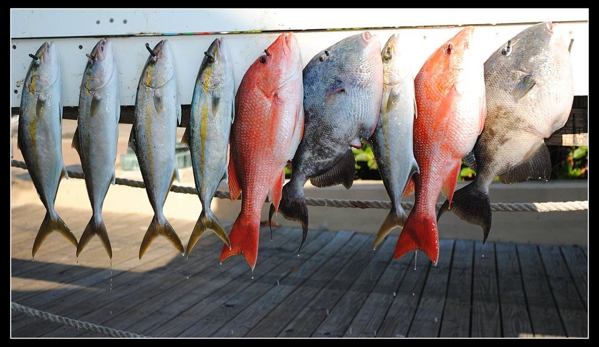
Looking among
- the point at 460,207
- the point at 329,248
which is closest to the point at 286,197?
the point at 460,207

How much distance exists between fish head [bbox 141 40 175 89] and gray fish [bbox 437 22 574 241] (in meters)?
0.91

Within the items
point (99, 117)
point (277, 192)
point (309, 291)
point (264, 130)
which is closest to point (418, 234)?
point (277, 192)

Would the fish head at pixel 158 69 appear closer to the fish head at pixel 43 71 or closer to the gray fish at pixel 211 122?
the gray fish at pixel 211 122

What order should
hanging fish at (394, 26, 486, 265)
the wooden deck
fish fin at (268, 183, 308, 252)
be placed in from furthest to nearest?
the wooden deck < fish fin at (268, 183, 308, 252) < hanging fish at (394, 26, 486, 265)

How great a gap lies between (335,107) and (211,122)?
0.36 m

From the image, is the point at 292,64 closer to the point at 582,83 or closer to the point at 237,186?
the point at 237,186

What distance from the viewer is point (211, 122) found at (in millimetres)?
1836

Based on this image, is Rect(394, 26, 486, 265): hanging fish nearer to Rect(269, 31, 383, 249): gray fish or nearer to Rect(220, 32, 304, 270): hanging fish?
Rect(269, 31, 383, 249): gray fish

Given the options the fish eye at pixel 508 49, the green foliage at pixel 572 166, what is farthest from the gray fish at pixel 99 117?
the green foliage at pixel 572 166

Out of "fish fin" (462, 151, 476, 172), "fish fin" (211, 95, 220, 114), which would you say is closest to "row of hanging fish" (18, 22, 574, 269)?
"fish fin" (211, 95, 220, 114)

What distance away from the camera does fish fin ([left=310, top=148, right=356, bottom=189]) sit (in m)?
1.90

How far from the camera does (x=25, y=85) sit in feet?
6.56

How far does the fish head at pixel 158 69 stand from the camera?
190 centimetres

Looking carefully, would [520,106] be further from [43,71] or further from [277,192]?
[43,71]
